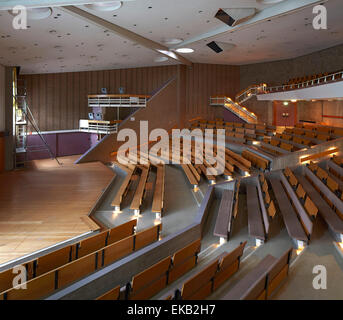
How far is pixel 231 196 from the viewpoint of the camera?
14.0ft

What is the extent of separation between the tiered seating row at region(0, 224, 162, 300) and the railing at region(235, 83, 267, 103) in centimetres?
797

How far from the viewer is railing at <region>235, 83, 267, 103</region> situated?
9.95m

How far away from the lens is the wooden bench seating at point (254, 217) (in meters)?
3.16

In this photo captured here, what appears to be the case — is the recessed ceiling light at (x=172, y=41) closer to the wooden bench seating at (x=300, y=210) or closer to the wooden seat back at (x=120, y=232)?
the wooden bench seating at (x=300, y=210)

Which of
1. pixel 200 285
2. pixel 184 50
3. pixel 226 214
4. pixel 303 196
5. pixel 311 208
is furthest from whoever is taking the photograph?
pixel 184 50

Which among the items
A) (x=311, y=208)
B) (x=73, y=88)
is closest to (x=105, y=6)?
(x=311, y=208)

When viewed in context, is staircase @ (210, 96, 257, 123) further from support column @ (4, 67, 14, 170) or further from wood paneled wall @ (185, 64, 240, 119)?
support column @ (4, 67, 14, 170)

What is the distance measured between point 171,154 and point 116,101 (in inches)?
91.5

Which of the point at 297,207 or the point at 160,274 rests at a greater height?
the point at 297,207

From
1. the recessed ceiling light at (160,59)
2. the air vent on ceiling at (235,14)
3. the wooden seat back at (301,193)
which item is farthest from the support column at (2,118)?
the wooden seat back at (301,193)

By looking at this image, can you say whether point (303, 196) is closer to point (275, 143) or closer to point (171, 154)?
point (275, 143)

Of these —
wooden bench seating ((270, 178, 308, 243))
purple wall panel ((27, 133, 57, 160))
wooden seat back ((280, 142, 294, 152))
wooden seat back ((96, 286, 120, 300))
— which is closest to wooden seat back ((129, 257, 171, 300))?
wooden seat back ((96, 286, 120, 300))

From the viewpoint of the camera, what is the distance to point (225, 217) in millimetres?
3574
